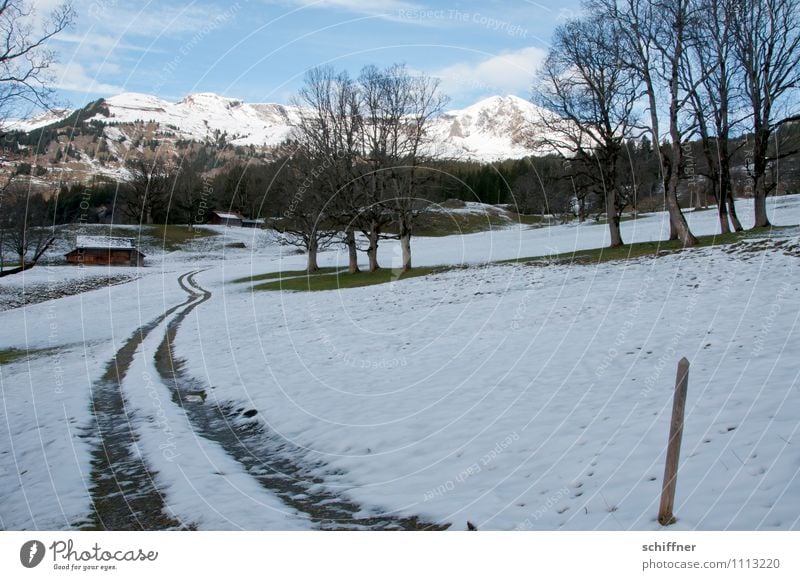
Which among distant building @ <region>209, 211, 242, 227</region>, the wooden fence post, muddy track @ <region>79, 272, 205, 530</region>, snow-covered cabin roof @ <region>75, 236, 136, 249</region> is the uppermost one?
distant building @ <region>209, 211, 242, 227</region>

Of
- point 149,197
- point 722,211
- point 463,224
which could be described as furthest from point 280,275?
point 149,197

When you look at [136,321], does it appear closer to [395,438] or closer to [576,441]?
[395,438]

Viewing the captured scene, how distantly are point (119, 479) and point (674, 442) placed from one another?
7.87 m

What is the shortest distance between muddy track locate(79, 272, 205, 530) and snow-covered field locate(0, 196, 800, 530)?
0.72 feet

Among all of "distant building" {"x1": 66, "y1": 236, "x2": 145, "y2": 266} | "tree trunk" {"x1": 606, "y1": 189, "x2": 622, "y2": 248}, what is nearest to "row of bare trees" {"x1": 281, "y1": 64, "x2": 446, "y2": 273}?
"tree trunk" {"x1": 606, "y1": 189, "x2": 622, "y2": 248}

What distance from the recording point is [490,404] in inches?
414

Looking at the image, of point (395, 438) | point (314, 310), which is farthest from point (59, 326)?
point (395, 438)

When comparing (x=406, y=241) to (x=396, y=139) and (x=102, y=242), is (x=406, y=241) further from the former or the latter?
(x=102, y=242)

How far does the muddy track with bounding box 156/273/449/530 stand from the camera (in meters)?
6.80

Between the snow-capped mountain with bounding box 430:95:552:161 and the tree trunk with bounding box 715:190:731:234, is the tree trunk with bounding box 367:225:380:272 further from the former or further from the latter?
the tree trunk with bounding box 715:190:731:234

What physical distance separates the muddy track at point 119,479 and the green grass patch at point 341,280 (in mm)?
21183

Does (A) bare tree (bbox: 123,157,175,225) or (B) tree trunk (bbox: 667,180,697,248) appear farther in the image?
(A) bare tree (bbox: 123,157,175,225)
